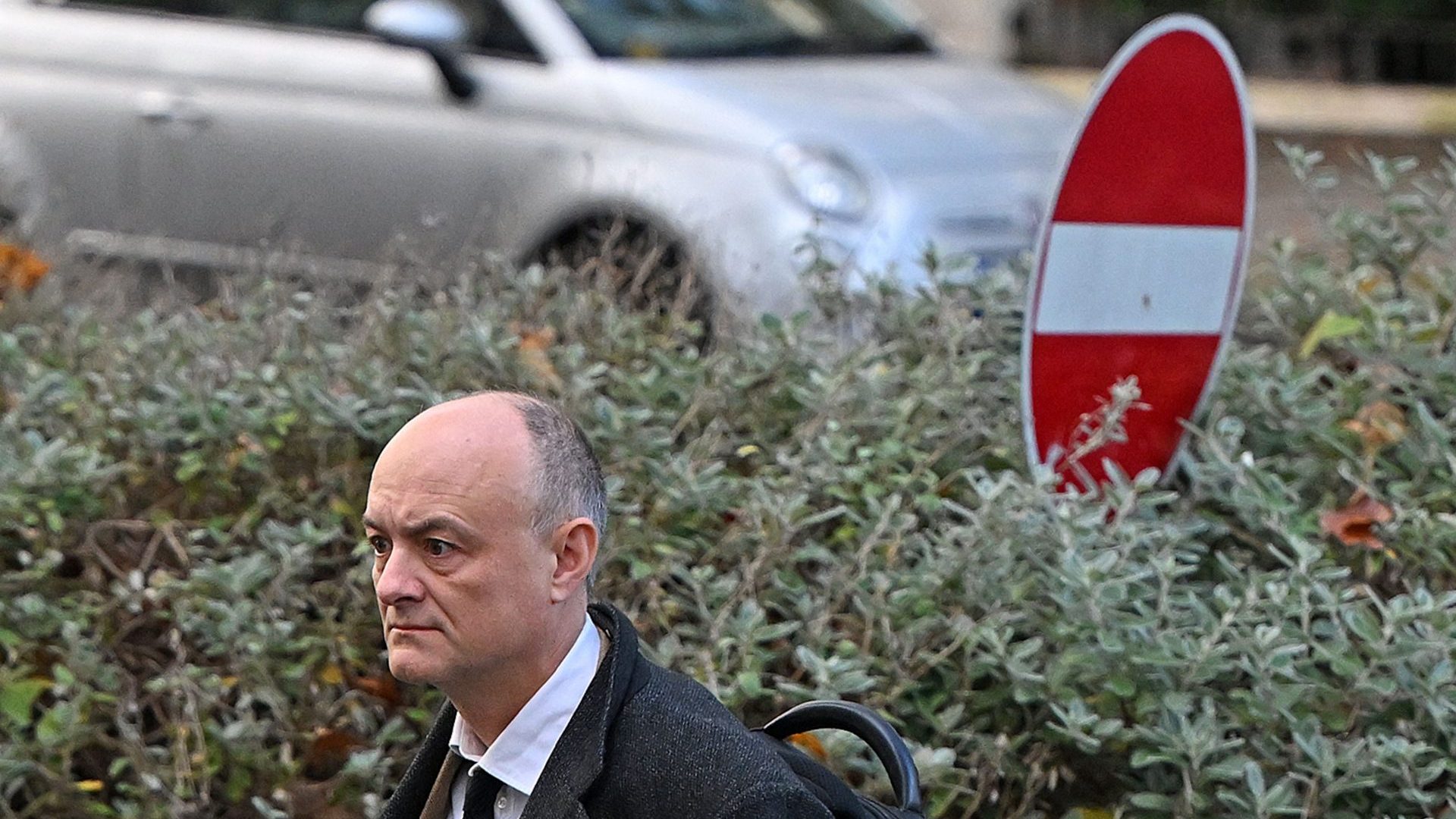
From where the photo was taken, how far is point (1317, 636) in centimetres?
284

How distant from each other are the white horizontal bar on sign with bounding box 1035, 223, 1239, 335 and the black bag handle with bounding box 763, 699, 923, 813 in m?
1.07

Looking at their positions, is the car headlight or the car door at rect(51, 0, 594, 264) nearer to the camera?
the car headlight

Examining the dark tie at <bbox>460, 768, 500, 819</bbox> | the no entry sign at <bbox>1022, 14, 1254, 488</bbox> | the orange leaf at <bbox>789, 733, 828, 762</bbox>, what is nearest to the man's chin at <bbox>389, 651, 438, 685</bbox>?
the dark tie at <bbox>460, 768, 500, 819</bbox>

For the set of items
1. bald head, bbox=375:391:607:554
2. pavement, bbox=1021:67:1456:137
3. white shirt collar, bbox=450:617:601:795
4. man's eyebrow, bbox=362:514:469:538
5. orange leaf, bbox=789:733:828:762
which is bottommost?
pavement, bbox=1021:67:1456:137

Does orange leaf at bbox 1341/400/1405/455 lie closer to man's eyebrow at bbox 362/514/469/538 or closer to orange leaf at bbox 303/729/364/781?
orange leaf at bbox 303/729/364/781

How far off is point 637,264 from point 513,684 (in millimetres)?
2761

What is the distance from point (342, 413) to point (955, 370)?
1.02 m

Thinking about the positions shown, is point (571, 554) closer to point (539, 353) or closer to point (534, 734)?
point (534, 734)

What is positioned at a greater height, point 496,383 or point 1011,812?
point 496,383

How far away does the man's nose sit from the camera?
1.91 metres

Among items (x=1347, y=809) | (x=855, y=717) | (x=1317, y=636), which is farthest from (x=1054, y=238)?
(x=855, y=717)

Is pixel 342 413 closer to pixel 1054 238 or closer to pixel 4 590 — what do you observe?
pixel 4 590

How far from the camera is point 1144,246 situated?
3.10m

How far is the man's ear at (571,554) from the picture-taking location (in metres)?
1.92
